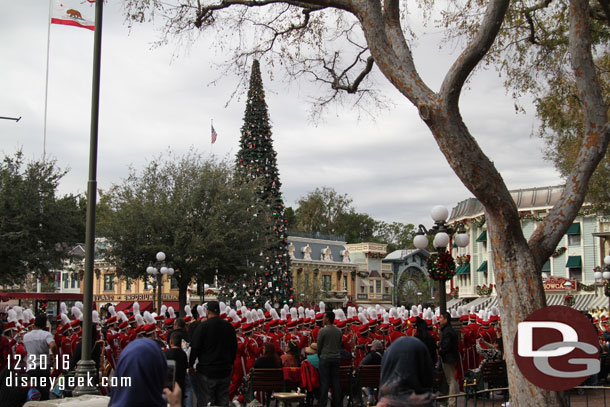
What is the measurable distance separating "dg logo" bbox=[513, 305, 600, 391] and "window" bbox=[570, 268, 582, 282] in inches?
1851

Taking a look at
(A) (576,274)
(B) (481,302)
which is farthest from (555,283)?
(B) (481,302)

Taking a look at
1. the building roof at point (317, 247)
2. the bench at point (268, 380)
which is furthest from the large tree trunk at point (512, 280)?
the building roof at point (317, 247)

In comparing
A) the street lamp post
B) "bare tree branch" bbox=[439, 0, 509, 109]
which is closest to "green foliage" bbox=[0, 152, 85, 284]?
the street lamp post

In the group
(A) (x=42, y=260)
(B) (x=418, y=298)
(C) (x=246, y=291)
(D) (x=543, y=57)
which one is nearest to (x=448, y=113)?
(D) (x=543, y=57)

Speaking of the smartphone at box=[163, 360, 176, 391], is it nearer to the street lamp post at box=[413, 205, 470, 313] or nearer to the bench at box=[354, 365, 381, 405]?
the bench at box=[354, 365, 381, 405]

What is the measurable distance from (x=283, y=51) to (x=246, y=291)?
23.7 m

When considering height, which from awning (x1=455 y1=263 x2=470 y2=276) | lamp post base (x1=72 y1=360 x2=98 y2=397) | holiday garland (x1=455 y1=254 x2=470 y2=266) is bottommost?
lamp post base (x1=72 y1=360 x2=98 y2=397)

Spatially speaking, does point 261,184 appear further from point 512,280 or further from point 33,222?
point 512,280

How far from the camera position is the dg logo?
635cm

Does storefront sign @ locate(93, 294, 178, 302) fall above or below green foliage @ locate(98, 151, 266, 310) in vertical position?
below

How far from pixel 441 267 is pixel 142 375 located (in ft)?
36.8

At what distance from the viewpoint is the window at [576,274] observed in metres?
50.4

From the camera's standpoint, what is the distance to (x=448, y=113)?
855cm

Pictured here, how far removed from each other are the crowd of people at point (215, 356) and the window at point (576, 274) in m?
36.2
